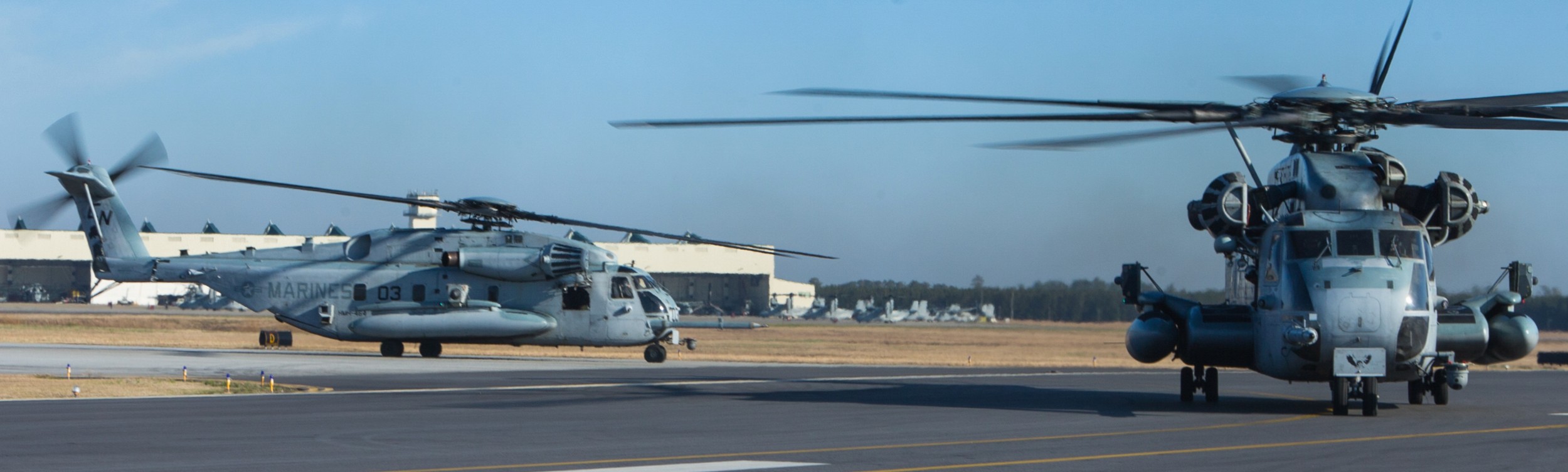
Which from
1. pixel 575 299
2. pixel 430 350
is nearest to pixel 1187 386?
pixel 575 299

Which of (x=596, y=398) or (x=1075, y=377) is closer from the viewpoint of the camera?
(x=596, y=398)

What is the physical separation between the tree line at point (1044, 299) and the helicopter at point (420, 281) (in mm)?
26163

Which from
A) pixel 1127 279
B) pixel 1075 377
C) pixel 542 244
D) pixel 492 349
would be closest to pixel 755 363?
pixel 542 244

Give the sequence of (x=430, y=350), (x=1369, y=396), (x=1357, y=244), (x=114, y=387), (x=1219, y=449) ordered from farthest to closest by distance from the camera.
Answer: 1. (x=430, y=350)
2. (x=114, y=387)
3. (x=1357, y=244)
4. (x=1369, y=396)
5. (x=1219, y=449)

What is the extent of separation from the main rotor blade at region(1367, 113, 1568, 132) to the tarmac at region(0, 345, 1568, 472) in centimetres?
307

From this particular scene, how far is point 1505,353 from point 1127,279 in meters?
5.20

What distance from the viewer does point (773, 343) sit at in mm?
51531

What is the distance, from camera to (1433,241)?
57.4 ft

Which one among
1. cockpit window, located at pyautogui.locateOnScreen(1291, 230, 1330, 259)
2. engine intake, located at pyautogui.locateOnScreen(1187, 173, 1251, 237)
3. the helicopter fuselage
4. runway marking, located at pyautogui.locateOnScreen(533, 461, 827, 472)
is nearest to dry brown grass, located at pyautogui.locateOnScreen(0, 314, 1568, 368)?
the helicopter fuselage

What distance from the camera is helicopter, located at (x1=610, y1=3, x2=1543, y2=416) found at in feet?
51.3

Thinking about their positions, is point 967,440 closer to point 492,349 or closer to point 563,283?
point 563,283

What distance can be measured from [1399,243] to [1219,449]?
214 inches

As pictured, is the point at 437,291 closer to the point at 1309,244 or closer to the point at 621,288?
the point at 621,288

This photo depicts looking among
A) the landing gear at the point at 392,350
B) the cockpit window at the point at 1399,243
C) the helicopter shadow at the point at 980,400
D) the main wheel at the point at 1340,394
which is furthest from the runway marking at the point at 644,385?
the landing gear at the point at 392,350
